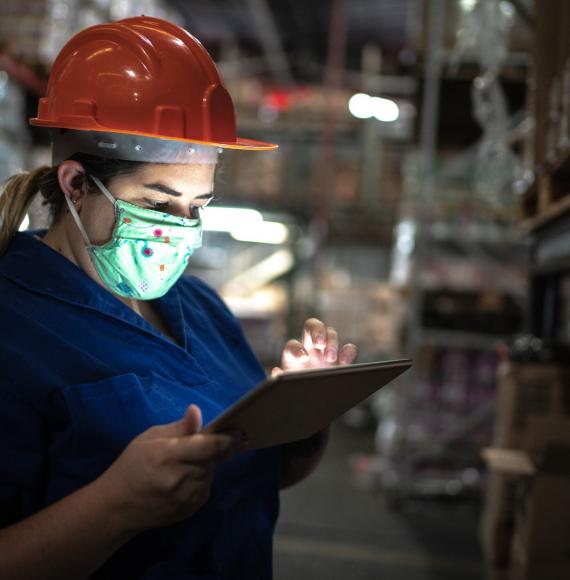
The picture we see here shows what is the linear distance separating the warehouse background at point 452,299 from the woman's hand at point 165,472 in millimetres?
810

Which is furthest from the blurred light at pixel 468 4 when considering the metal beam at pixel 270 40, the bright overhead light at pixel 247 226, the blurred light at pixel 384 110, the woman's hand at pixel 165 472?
the metal beam at pixel 270 40

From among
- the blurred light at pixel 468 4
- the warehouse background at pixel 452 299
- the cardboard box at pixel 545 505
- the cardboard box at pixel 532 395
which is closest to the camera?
the cardboard box at pixel 545 505

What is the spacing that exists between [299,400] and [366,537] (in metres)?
3.97

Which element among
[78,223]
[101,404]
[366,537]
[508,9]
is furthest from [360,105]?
[101,404]

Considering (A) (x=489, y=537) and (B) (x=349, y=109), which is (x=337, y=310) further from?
(A) (x=489, y=537)

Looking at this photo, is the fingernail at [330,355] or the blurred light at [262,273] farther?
the blurred light at [262,273]

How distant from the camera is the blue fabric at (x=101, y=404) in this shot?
50.9 inches

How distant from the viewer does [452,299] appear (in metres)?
6.13

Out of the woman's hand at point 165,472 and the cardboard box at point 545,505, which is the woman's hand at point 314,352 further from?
the cardboard box at point 545,505

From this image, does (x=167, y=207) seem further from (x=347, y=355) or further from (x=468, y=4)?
(x=468, y=4)

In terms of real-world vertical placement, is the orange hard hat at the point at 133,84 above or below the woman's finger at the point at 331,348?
above

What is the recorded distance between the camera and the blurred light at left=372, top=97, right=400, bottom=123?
1392 centimetres

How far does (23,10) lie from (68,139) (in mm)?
6811

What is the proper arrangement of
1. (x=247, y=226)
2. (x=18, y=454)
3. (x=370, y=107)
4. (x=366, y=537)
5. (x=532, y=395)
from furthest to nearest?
1. (x=247, y=226)
2. (x=370, y=107)
3. (x=366, y=537)
4. (x=532, y=395)
5. (x=18, y=454)
